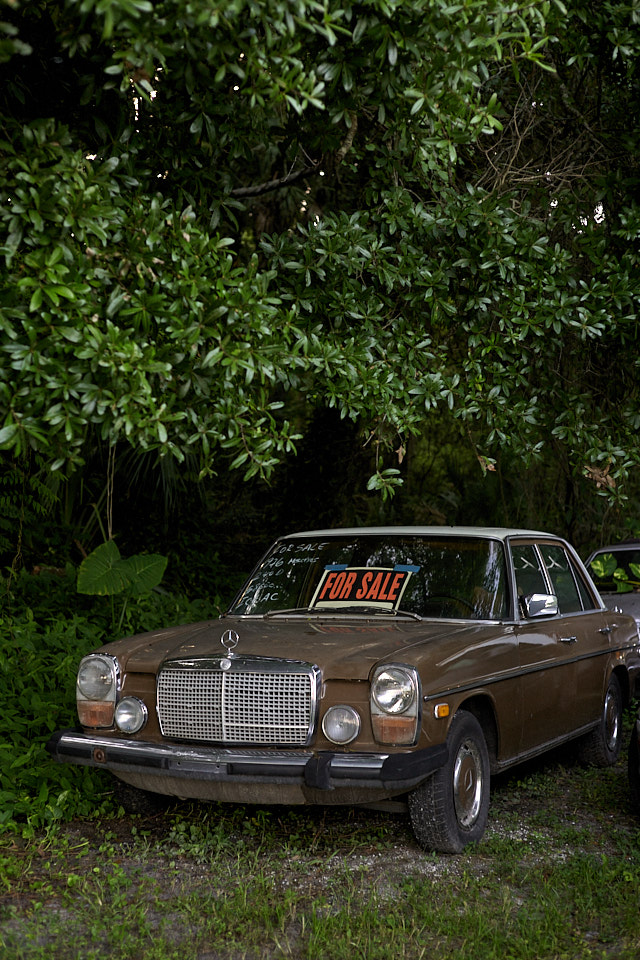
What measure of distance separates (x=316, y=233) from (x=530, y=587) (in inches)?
102

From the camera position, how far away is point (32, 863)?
512cm

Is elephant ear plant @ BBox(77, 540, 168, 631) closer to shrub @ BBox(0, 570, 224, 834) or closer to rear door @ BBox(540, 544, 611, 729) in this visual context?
shrub @ BBox(0, 570, 224, 834)

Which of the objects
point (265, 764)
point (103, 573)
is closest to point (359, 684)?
point (265, 764)

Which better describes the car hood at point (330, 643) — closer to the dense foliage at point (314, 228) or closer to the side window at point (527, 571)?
the side window at point (527, 571)

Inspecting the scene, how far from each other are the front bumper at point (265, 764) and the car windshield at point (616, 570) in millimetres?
5325

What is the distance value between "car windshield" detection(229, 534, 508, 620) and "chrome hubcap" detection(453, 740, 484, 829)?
80 cm

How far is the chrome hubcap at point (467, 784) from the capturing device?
5285 millimetres

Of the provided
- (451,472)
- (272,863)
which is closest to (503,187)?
(272,863)

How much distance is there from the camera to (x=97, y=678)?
216 inches

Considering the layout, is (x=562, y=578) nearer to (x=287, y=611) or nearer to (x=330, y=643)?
(x=287, y=611)

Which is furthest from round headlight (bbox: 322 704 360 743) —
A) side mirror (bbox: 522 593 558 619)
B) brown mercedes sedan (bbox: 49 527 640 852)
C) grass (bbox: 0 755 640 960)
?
side mirror (bbox: 522 593 558 619)

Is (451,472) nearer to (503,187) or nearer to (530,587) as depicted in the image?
(503,187)

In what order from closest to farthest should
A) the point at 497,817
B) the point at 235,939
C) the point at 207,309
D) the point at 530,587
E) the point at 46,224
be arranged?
the point at 235,939
the point at 46,224
the point at 207,309
the point at 497,817
the point at 530,587

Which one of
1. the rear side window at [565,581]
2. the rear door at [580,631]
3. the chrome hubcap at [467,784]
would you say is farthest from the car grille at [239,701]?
the rear side window at [565,581]
